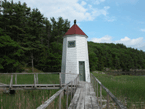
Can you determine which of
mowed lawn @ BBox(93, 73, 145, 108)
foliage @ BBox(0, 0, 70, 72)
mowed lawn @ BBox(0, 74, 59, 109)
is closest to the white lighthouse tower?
mowed lawn @ BBox(0, 74, 59, 109)

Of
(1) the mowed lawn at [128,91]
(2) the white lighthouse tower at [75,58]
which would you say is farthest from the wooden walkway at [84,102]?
(2) the white lighthouse tower at [75,58]

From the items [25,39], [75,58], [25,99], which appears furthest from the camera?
[25,39]

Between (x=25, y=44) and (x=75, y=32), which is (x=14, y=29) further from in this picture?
(x=75, y=32)

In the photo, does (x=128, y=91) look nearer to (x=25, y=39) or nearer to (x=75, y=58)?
(x=75, y=58)

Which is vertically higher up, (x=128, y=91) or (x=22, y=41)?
(x=22, y=41)

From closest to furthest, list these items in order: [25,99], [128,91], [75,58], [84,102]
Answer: [84,102], [25,99], [128,91], [75,58]

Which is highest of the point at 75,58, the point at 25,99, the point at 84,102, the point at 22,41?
the point at 22,41

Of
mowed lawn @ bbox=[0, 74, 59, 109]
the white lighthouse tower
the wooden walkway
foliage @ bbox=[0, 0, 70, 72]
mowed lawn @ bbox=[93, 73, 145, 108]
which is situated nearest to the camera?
the wooden walkway

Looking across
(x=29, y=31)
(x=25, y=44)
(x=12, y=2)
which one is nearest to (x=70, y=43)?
(x=25, y=44)

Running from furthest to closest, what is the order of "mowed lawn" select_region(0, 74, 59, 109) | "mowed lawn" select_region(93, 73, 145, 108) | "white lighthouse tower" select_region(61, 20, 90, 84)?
"white lighthouse tower" select_region(61, 20, 90, 84) → "mowed lawn" select_region(93, 73, 145, 108) → "mowed lawn" select_region(0, 74, 59, 109)

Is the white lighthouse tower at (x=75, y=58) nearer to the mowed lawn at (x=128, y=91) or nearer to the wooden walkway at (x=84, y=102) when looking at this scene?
the mowed lawn at (x=128, y=91)

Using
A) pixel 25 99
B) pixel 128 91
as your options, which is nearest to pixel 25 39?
pixel 25 99

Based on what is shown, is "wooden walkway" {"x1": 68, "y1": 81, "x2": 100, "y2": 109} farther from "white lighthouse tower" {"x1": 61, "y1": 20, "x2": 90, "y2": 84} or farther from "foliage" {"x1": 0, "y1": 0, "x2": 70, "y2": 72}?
"foliage" {"x1": 0, "y1": 0, "x2": 70, "y2": 72}

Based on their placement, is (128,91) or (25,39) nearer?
(128,91)
